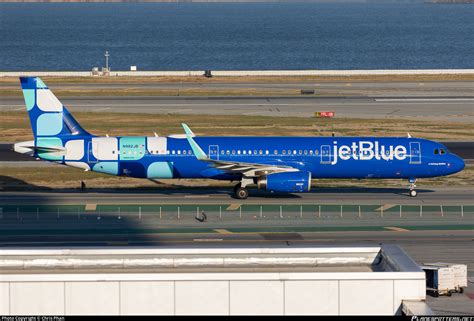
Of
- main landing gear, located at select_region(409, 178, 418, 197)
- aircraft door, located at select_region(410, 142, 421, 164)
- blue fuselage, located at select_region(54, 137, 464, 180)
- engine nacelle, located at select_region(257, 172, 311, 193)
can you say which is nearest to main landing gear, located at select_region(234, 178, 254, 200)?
blue fuselage, located at select_region(54, 137, 464, 180)

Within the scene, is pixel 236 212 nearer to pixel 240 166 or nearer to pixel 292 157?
pixel 240 166

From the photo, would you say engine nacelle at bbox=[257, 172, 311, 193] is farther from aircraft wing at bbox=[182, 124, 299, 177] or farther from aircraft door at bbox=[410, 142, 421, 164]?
aircraft door at bbox=[410, 142, 421, 164]

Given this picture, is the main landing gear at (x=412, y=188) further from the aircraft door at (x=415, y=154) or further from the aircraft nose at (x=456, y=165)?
the aircraft nose at (x=456, y=165)

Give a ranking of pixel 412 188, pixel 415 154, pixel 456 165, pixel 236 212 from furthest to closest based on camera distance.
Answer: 1. pixel 412 188
2. pixel 456 165
3. pixel 415 154
4. pixel 236 212

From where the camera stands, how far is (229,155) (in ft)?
247

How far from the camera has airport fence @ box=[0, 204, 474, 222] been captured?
69938 millimetres

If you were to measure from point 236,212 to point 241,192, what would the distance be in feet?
14.3

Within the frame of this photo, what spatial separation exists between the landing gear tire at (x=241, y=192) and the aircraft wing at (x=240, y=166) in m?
1.35

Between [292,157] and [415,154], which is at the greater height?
[415,154]

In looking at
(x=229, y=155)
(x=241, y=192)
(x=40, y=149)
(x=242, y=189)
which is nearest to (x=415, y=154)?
(x=242, y=189)

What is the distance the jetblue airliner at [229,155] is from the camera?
2931 inches

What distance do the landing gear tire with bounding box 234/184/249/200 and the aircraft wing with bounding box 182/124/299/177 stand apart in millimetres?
1351

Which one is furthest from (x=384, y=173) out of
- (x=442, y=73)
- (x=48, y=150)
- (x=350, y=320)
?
(x=442, y=73)

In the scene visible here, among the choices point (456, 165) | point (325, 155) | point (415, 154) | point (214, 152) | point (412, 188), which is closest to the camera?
point (214, 152)
